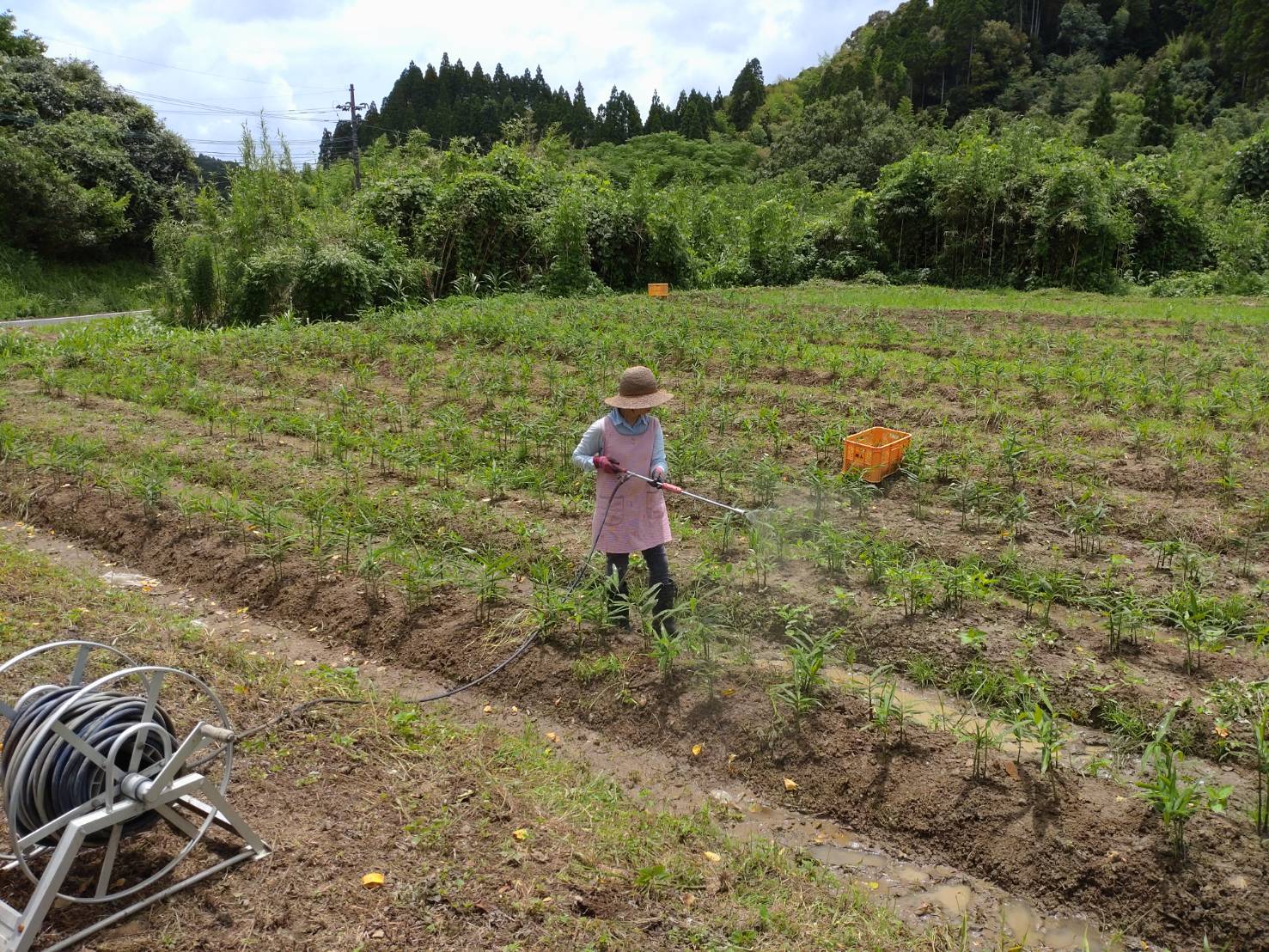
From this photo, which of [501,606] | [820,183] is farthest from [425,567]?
[820,183]

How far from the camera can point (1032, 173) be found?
2019 cm

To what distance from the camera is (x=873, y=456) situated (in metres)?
6.69

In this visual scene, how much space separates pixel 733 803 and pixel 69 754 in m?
2.49

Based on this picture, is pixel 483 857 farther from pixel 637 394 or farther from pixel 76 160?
pixel 76 160

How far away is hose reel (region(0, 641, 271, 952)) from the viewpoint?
8.84ft

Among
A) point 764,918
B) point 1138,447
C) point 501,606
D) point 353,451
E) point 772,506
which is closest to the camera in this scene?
point 764,918

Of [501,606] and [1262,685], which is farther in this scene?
[501,606]

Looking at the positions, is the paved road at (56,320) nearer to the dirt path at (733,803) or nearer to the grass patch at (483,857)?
the dirt path at (733,803)

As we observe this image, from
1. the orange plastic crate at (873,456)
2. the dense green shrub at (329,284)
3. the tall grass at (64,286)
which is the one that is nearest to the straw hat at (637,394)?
the orange plastic crate at (873,456)

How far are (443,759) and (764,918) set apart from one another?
153cm

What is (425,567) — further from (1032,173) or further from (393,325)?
(1032,173)

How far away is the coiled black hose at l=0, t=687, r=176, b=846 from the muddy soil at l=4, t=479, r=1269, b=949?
6.21 feet

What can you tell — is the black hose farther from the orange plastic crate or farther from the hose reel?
the orange plastic crate

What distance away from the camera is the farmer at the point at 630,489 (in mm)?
4801
